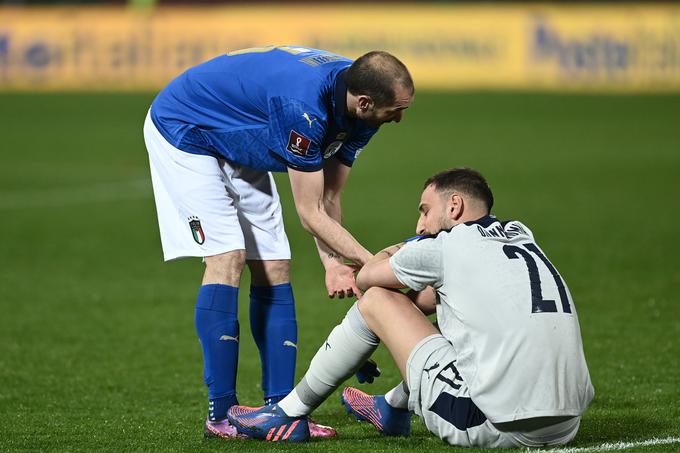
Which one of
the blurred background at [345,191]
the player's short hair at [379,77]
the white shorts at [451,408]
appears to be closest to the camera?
the white shorts at [451,408]

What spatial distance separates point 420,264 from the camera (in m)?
4.14

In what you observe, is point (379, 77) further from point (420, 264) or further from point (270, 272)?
point (270, 272)

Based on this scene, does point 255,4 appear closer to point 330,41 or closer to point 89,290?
point 330,41

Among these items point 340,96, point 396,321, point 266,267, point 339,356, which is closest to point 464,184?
point 396,321

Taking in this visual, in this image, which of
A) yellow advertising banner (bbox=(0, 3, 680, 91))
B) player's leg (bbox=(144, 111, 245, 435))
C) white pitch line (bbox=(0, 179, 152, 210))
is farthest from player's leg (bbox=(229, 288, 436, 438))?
yellow advertising banner (bbox=(0, 3, 680, 91))

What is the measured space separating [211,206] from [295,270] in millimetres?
4517

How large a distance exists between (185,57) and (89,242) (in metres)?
16.4

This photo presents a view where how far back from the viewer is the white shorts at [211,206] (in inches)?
192

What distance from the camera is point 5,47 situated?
27.4 meters

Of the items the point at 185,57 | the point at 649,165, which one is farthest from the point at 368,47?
the point at 649,165

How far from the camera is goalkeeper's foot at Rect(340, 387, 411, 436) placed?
185 inches

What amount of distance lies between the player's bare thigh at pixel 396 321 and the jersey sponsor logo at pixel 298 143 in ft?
2.24

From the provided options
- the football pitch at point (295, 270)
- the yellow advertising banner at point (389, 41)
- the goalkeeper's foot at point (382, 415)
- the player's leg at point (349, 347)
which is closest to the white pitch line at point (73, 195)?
the football pitch at point (295, 270)

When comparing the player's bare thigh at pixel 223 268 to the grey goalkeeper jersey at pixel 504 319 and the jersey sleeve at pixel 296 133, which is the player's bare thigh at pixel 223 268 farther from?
the grey goalkeeper jersey at pixel 504 319
